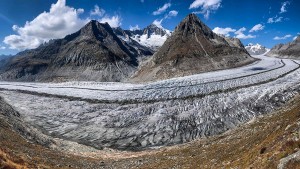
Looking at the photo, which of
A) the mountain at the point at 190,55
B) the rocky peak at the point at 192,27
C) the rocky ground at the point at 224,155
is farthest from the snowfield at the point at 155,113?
the rocky peak at the point at 192,27

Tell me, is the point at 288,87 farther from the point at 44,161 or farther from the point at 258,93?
the point at 44,161

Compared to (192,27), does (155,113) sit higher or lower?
lower

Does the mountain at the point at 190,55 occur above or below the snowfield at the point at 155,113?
above

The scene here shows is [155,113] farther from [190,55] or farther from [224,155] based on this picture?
[190,55]

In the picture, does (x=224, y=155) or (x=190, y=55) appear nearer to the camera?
(x=224, y=155)

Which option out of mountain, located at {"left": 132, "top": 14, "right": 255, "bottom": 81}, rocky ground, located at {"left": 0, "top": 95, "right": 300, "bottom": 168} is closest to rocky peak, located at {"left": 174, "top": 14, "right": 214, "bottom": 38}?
mountain, located at {"left": 132, "top": 14, "right": 255, "bottom": 81}

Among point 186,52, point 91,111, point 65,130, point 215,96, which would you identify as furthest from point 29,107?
point 186,52

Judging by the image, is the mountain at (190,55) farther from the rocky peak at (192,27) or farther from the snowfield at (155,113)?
the snowfield at (155,113)

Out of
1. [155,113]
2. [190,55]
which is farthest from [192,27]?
[155,113]
